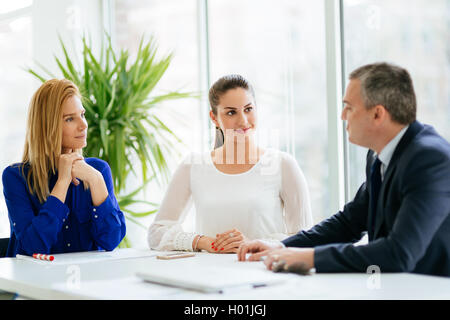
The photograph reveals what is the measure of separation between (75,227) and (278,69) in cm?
219

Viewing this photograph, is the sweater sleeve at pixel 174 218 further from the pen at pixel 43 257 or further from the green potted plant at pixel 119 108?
A: the green potted plant at pixel 119 108

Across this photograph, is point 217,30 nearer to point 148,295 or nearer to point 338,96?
point 338,96

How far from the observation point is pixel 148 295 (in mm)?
1395

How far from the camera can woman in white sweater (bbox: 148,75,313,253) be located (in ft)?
8.41

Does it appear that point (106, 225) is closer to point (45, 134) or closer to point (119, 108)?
point (45, 134)

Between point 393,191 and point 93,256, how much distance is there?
1187 mm

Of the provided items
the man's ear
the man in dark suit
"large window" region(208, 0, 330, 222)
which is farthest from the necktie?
"large window" region(208, 0, 330, 222)

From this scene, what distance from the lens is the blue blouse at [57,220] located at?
2281 millimetres

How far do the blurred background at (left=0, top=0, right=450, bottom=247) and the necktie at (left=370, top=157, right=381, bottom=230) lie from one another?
4.95ft

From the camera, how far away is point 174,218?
8.52ft

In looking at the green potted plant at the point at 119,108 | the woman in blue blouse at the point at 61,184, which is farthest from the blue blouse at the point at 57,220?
the green potted plant at the point at 119,108

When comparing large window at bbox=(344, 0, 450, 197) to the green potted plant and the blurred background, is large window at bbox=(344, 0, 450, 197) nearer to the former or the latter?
the blurred background
